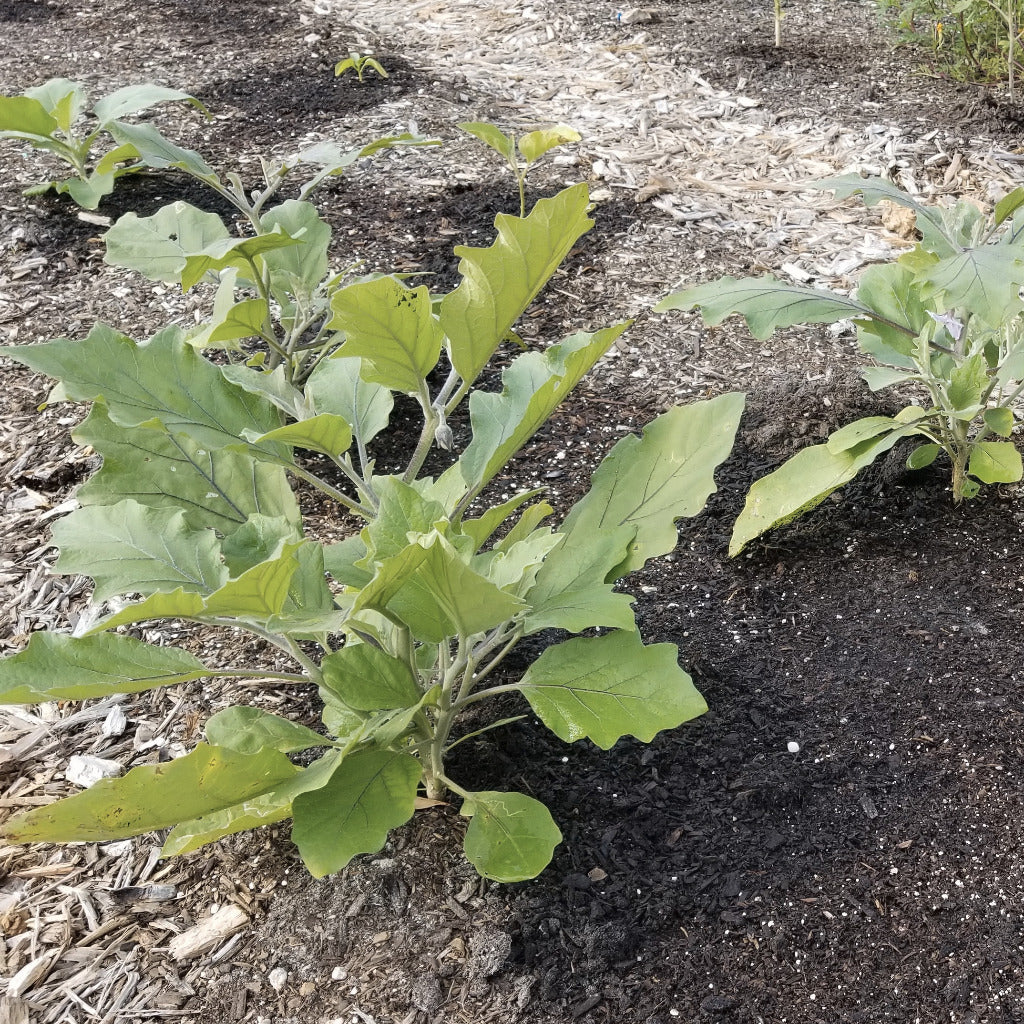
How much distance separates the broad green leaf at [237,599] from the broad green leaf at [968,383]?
1.40 meters

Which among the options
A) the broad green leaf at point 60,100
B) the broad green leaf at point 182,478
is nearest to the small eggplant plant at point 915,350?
the broad green leaf at point 182,478

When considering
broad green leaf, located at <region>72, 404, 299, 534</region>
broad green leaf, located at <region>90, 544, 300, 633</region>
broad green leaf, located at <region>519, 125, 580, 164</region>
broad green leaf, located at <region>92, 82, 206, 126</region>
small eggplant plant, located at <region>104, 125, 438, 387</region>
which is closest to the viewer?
broad green leaf, located at <region>90, 544, 300, 633</region>

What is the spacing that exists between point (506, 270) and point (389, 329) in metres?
0.17

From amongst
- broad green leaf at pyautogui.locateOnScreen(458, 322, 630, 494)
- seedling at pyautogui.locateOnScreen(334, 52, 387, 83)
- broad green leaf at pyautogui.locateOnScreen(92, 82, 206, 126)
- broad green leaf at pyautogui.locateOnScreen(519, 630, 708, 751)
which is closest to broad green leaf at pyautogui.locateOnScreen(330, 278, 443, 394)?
broad green leaf at pyautogui.locateOnScreen(458, 322, 630, 494)

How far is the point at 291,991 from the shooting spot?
4.39 feet

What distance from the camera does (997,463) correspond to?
6.31ft

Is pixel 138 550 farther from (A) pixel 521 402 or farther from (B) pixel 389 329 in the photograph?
(A) pixel 521 402

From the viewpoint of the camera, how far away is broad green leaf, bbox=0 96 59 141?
10.1 ft

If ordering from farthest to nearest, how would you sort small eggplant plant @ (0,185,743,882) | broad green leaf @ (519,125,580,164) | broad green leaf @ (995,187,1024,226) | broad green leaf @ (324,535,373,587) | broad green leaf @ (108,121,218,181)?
1. broad green leaf @ (519,125,580,164)
2. broad green leaf @ (108,121,218,181)
3. broad green leaf @ (995,187,1024,226)
4. broad green leaf @ (324,535,373,587)
5. small eggplant plant @ (0,185,743,882)

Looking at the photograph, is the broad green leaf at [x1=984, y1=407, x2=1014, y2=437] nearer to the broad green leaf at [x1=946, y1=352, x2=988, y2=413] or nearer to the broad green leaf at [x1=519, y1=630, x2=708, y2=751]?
the broad green leaf at [x1=946, y1=352, x2=988, y2=413]

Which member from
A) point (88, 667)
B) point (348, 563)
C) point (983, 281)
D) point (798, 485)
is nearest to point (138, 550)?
point (88, 667)

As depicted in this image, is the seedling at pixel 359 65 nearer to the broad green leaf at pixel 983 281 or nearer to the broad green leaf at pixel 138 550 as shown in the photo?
the broad green leaf at pixel 983 281

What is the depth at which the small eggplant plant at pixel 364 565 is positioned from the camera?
45.6 inches

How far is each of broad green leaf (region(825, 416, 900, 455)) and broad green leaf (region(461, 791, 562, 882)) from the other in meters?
0.96
